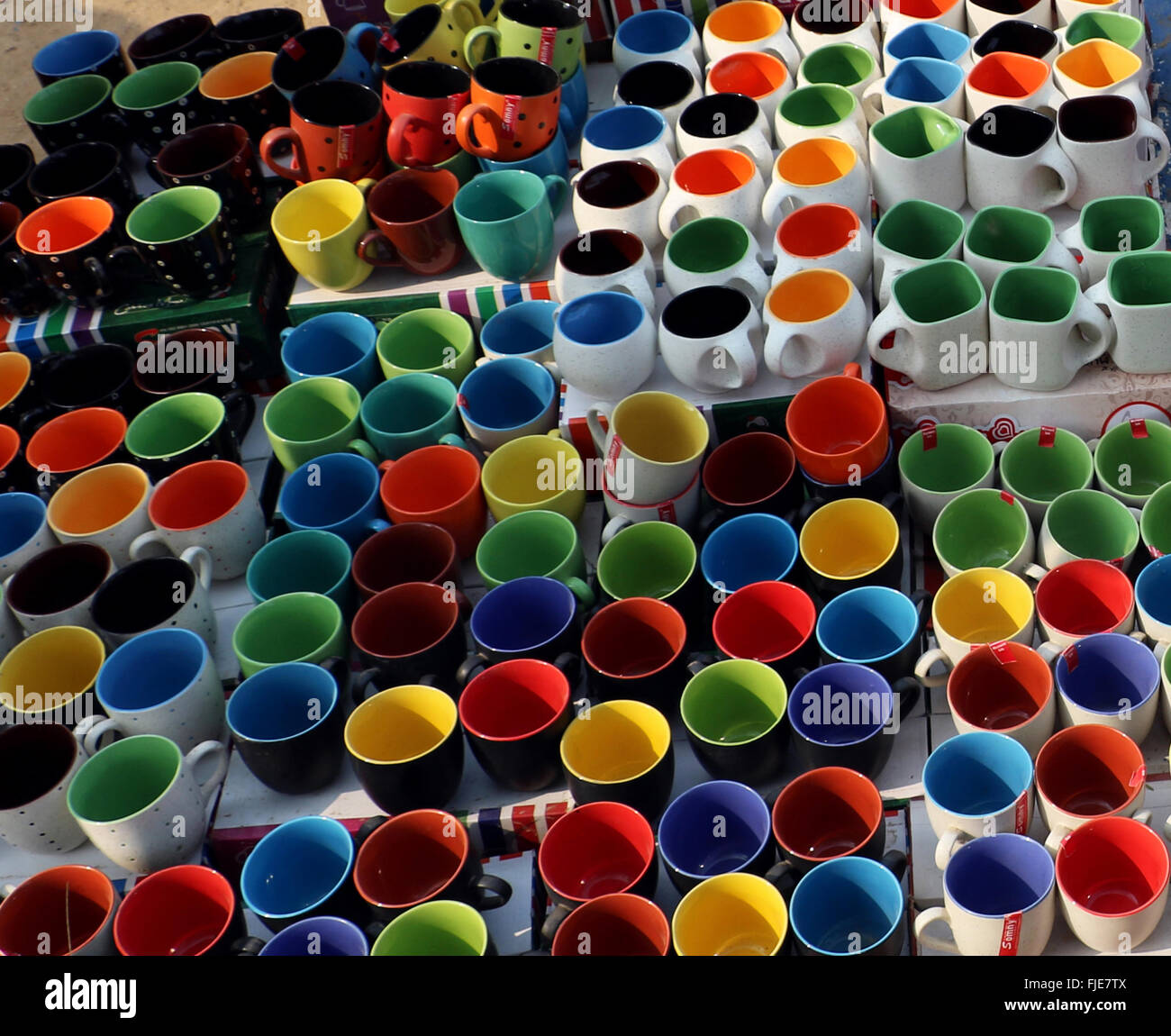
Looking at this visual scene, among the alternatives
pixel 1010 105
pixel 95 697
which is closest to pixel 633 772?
pixel 95 697

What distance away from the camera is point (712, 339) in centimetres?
237

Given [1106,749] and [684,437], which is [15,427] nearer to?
[684,437]

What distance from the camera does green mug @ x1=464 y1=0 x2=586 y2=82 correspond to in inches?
116

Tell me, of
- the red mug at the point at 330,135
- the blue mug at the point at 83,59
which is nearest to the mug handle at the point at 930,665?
the red mug at the point at 330,135

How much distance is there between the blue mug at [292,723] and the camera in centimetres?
209

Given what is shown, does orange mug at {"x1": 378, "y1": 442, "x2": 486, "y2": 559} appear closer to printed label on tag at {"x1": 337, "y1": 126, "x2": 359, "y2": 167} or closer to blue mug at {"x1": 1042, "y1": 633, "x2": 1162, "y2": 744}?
printed label on tag at {"x1": 337, "y1": 126, "x2": 359, "y2": 167}

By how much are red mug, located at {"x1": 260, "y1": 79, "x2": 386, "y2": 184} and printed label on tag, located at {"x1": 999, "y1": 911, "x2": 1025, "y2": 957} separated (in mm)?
1974

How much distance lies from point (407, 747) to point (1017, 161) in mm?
1413

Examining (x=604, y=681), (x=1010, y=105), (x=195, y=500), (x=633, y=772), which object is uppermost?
(x=1010, y=105)

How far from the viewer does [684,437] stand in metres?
Result: 2.43

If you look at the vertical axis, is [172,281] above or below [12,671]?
above

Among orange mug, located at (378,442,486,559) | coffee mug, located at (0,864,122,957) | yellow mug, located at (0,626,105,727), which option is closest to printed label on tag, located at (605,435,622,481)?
orange mug, located at (378,442,486,559)

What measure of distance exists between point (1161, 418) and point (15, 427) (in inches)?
81.6

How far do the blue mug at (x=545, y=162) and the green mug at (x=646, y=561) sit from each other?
90 cm
